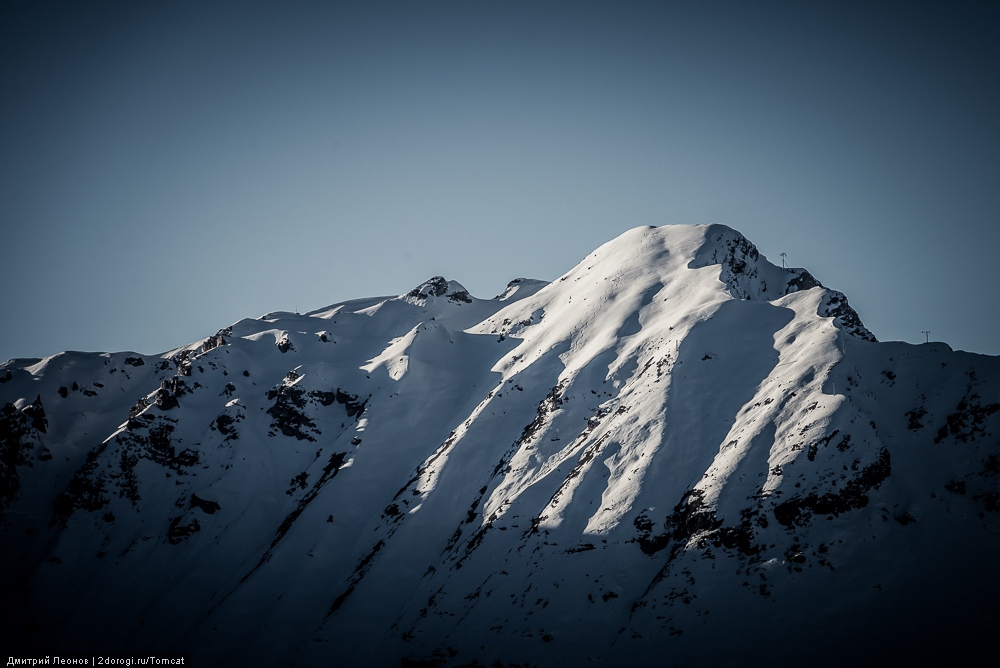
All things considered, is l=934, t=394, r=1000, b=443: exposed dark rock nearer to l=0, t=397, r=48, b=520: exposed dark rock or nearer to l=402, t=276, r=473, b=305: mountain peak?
l=402, t=276, r=473, b=305: mountain peak

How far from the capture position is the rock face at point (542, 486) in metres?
58.6

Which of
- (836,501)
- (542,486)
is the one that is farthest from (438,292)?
(836,501)

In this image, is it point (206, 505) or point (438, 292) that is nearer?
point (206, 505)

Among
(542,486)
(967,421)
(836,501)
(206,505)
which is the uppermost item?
(967,421)

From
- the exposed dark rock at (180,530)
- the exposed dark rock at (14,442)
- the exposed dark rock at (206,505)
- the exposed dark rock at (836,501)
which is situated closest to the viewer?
the exposed dark rock at (836,501)

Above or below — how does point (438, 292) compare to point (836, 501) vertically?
above

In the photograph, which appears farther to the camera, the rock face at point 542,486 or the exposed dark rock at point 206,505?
the exposed dark rock at point 206,505

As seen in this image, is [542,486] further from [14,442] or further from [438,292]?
[14,442]

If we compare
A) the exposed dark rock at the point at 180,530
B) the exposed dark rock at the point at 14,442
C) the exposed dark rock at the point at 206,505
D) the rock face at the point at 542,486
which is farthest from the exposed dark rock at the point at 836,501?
the exposed dark rock at the point at 14,442

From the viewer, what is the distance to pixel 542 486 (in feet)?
257

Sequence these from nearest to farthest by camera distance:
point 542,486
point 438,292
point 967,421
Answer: point 967,421
point 542,486
point 438,292

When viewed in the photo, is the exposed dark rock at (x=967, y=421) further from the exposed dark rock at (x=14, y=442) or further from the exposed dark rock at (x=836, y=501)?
the exposed dark rock at (x=14, y=442)

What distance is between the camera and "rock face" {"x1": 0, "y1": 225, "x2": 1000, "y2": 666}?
58.6m

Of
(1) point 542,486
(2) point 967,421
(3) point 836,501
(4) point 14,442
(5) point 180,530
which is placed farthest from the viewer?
(4) point 14,442
